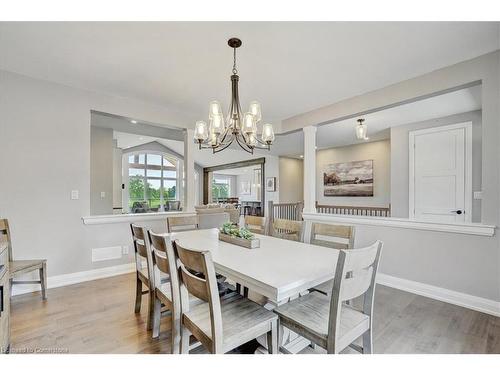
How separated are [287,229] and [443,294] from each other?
70.0 inches

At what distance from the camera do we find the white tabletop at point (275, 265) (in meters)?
1.22

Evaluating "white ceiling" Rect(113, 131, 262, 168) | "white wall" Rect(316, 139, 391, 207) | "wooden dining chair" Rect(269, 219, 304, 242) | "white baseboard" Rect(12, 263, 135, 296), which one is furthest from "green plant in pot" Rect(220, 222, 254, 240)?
"white ceiling" Rect(113, 131, 262, 168)

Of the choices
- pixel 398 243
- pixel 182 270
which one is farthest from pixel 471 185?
pixel 182 270

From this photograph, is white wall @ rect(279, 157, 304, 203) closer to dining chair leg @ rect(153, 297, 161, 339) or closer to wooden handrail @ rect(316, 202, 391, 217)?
wooden handrail @ rect(316, 202, 391, 217)

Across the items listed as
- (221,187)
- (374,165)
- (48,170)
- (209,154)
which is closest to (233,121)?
(48,170)

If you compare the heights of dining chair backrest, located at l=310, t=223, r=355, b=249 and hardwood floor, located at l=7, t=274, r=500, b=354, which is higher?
dining chair backrest, located at l=310, t=223, r=355, b=249

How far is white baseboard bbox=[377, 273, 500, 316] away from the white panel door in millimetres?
1555

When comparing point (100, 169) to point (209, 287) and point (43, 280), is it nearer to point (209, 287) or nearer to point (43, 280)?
point (43, 280)

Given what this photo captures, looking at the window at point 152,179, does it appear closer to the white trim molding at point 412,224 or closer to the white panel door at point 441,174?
the white trim molding at point 412,224

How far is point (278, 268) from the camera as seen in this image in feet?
4.71

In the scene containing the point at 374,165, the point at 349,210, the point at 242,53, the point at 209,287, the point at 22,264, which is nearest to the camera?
the point at 209,287

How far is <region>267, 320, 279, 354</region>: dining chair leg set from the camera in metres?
1.37

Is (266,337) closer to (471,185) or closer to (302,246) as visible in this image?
(302,246)
